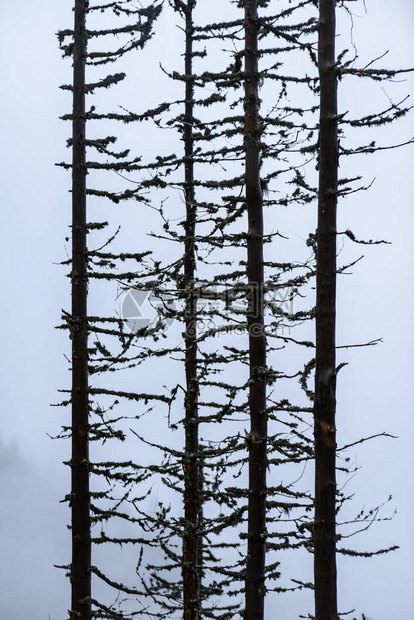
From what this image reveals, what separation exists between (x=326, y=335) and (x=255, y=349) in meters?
2.59

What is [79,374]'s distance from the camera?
11438 millimetres

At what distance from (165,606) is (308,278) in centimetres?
944

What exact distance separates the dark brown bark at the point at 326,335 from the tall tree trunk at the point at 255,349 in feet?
7.42

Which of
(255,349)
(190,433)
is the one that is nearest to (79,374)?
(190,433)

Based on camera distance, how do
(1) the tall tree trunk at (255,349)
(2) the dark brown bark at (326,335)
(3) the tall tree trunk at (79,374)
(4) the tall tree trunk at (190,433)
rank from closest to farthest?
(2) the dark brown bark at (326,335) < (1) the tall tree trunk at (255,349) < (3) the tall tree trunk at (79,374) < (4) the tall tree trunk at (190,433)

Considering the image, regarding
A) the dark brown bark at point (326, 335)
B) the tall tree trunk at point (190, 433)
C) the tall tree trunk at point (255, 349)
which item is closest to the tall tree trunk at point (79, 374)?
the tall tree trunk at point (190, 433)

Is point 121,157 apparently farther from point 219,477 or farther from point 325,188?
point 219,477

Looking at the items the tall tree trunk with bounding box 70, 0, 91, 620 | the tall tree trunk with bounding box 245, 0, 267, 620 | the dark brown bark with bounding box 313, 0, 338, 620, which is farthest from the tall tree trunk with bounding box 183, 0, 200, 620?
the dark brown bark with bounding box 313, 0, 338, 620

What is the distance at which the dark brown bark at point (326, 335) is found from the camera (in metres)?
7.13

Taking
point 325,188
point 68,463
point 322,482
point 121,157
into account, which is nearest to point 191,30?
point 121,157

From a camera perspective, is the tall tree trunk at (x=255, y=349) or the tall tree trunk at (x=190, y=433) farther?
the tall tree trunk at (x=190, y=433)

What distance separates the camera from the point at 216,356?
515 inches

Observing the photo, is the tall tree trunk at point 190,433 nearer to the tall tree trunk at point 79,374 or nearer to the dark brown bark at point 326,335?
the tall tree trunk at point 79,374

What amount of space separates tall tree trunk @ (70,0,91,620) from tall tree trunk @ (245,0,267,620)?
3361mm
